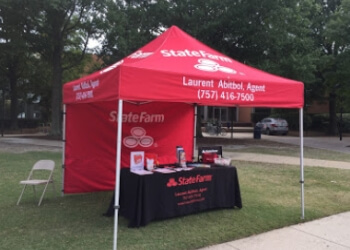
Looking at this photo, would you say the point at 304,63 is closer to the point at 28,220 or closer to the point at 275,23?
the point at 275,23

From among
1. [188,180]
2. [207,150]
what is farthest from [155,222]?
[207,150]

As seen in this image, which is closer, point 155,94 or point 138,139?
point 155,94

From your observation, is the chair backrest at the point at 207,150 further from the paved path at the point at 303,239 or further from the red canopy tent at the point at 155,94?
the paved path at the point at 303,239

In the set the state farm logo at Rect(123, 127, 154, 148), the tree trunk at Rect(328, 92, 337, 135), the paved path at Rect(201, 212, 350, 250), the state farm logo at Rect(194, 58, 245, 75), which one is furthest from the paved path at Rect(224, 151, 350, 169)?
the tree trunk at Rect(328, 92, 337, 135)

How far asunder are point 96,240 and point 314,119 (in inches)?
1467

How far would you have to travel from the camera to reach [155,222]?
5867mm

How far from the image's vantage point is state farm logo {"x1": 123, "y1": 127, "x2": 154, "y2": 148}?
774 centimetres

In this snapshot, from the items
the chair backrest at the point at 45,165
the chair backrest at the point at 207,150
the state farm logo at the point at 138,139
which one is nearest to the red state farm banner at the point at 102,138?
the state farm logo at the point at 138,139

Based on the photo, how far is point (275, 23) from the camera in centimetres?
1912


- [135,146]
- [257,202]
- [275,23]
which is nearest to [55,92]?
[275,23]

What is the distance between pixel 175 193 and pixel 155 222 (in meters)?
0.56

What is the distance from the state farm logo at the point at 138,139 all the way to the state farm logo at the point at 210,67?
2333 millimetres

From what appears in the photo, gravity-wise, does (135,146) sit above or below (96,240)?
above

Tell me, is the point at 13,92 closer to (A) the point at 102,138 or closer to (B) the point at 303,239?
(A) the point at 102,138
